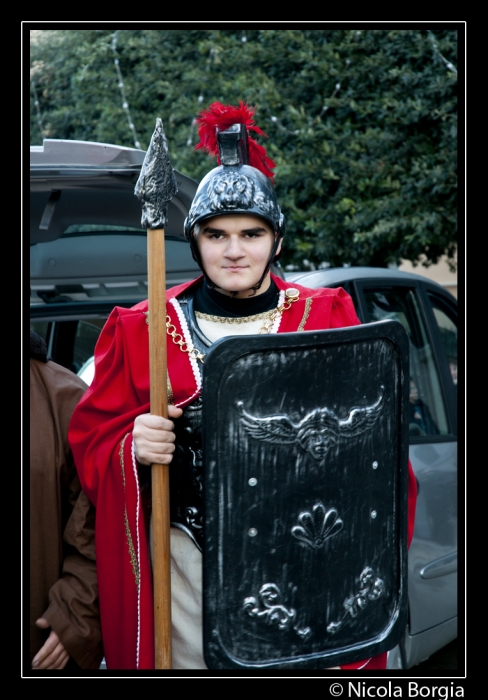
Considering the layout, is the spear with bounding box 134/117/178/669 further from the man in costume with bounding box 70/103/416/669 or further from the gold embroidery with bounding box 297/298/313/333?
the gold embroidery with bounding box 297/298/313/333

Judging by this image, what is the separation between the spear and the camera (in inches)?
85.0

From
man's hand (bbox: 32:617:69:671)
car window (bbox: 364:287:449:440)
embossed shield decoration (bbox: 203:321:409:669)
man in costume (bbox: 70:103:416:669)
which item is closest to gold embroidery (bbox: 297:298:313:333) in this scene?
man in costume (bbox: 70:103:416:669)

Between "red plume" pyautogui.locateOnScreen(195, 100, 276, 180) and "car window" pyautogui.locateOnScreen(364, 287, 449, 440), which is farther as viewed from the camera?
"car window" pyautogui.locateOnScreen(364, 287, 449, 440)

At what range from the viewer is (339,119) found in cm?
730

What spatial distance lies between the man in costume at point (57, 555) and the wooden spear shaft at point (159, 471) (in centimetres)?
25

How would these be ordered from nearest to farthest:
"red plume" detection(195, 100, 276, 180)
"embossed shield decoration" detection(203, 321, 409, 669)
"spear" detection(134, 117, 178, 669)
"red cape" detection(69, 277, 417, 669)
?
"embossed shield decoration" detection(203, 321, 409, 669) < "spear" detection(134, 117, 178, 669) < "red cape" detection(69, 277, 417, 669) < "red plume" detection(195, 100, 276, 180)

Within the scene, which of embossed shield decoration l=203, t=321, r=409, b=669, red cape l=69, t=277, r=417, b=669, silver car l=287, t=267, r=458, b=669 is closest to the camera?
embossed shield decoration l=203, t=321, r=409, b=669

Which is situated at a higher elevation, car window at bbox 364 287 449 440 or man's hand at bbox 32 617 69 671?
car window at bbox 364 287 449 440

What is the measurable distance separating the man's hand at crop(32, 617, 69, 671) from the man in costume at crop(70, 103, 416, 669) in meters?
0.12

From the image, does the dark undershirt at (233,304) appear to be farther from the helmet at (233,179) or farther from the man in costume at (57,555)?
the man in costume at (57,555)

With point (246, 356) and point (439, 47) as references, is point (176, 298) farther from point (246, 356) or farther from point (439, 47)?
point (439, 47)

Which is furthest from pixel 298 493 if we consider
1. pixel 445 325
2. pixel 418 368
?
pixel 445 325

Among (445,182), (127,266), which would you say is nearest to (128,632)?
(127,266)

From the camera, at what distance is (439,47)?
6.41 metres
